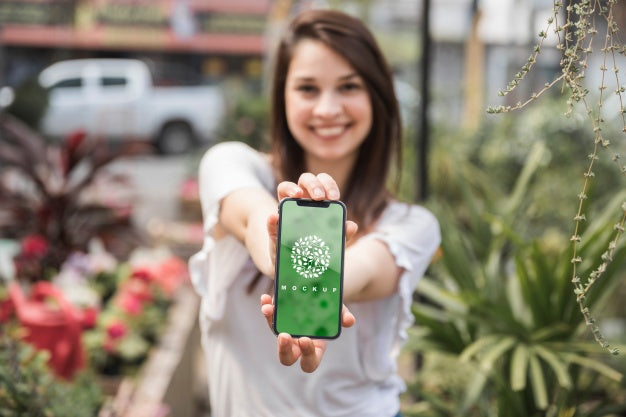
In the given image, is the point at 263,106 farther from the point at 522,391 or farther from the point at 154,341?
the point at 522,391

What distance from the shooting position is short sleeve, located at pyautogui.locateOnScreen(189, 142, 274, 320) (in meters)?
1.58

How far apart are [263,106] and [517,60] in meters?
2.99

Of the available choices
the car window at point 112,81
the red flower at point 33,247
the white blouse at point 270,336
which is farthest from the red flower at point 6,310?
the car window at point 112,81

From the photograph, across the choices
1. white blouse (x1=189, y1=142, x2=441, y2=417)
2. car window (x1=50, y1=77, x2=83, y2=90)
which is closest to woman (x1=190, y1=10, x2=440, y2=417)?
white blouse (x1=189, y1=142, x2=441, y2=417)

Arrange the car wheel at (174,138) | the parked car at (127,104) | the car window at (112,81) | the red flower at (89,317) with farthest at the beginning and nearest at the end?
the car wheel at (174,138), the car window at (112,81), the parked car at (127,104), the red flower at (89,317)

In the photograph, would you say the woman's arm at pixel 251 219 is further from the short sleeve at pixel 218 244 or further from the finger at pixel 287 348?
the finger at pixel 287 348

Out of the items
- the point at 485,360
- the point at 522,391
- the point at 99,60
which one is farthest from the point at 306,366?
the point at 99,60

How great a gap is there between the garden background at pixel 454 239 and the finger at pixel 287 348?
0.39 metres

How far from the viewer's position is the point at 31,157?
4.05 metres

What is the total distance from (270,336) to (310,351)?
1.49 ft

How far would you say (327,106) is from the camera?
1.66m

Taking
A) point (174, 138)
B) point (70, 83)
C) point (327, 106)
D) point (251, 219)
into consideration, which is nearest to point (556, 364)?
point (327, 106)

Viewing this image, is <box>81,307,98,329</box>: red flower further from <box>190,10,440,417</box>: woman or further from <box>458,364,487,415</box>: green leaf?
<box>190,10,440,417</box>: woman

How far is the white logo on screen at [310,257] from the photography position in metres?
1.15
